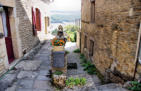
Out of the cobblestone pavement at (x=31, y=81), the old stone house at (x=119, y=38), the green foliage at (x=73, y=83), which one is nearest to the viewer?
the old stone house at (x=119, y=38)

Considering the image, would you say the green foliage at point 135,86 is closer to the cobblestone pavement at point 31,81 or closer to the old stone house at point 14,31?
the cobblestone pavement at point 31,81

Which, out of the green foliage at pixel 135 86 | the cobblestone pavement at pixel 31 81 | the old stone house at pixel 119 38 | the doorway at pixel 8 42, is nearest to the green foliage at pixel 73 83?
the cobblestone pavement at pixel 31 81

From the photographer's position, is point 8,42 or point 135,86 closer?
point 135,86

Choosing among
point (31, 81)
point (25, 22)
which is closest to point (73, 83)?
point (31, 81)

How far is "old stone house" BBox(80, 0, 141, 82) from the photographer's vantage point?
3929 mm

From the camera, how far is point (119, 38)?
4.73m

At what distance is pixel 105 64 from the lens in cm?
596

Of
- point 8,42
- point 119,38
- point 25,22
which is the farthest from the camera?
point 25,22

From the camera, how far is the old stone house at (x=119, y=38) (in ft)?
12.9

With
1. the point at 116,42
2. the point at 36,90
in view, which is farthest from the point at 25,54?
the point at 116,42

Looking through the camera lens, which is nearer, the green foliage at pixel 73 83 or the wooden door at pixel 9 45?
the green foliage at pixel 73 83

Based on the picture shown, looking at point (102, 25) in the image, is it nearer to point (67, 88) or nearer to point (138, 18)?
point (138, 18)

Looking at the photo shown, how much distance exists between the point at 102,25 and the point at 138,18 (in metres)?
2.42

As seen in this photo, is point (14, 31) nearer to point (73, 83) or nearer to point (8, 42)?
point (8, 42)
